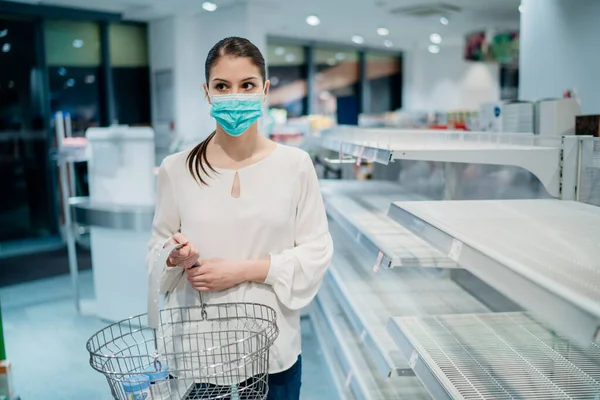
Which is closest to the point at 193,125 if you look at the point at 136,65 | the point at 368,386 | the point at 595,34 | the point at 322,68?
the point at 136,65

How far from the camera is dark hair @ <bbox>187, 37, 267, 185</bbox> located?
1532mm

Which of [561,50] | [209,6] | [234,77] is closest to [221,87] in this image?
[234,77]

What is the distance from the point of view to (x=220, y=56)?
1.54 meters

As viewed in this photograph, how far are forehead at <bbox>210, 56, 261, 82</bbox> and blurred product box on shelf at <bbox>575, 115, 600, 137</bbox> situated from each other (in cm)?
140

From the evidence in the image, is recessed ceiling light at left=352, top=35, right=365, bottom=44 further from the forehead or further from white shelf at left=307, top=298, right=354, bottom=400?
the forehead

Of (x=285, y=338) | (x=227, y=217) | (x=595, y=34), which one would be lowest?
(x=285, y=338)

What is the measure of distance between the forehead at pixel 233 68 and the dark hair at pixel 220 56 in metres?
0.01

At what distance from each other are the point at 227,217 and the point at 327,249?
0.32m

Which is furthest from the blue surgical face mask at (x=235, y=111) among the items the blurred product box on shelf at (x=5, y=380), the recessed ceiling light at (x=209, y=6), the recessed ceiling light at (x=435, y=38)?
the recessed ceiling light at (x=435, y=38)

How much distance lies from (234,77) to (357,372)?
1570 mm

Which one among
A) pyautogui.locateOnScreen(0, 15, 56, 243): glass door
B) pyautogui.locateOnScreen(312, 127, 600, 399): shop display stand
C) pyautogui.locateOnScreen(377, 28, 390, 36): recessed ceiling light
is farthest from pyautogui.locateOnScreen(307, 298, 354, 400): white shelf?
pyautogui.locateOnScreen(377, 28, 390, 36): recessed ceiling light

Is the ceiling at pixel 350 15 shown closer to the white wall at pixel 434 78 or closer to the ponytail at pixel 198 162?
the white wall at pixel 434 78

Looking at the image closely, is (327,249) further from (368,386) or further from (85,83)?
(85,83)

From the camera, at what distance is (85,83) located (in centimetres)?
868
